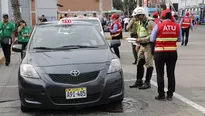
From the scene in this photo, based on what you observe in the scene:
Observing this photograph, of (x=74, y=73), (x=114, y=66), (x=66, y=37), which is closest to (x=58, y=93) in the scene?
(x=74, y=73)

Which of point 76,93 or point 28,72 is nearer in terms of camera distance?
point 76,93

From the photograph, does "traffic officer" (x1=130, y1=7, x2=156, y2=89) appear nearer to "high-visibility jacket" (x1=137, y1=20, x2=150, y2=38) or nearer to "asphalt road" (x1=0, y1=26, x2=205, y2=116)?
"high-visibility jacket" (x1=137, y1=20, x2=150, y2=38)

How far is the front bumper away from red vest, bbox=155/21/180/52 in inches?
53.4

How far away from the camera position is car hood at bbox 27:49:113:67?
5660 mm

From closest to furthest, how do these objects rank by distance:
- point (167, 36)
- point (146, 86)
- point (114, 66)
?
point (114, 66)
point (167, 36)
point (146, 86)

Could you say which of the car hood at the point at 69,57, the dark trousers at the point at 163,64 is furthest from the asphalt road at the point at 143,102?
the car hood at the point at 69,57

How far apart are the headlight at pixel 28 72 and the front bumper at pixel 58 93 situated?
0.23 ft

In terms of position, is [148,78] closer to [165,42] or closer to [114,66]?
[165,42]

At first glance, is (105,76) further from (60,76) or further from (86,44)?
(86,44)

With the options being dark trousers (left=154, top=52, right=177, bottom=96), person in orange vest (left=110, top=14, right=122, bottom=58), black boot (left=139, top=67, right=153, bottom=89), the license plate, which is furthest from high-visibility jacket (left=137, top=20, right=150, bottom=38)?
person in orange vest (left=110, top=14, right=122, bottom=58)

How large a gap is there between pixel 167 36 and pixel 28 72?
2667 mm

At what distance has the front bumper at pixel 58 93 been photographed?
5.34 m

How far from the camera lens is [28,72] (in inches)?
220

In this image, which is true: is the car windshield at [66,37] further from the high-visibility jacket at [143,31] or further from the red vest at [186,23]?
the red vest at [186,23]
